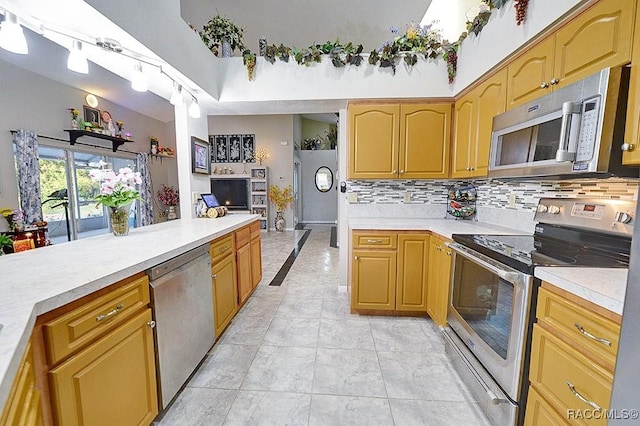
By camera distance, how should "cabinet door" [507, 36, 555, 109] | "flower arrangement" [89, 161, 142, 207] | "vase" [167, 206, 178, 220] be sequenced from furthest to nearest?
"vase" [167, 206, 178, 220], "flower arrangement" [89, 161, 142, 207], "cabinet door" [507, 36, 555, 109]

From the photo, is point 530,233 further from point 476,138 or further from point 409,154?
point 409,154

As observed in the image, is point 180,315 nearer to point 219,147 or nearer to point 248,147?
point 248,147

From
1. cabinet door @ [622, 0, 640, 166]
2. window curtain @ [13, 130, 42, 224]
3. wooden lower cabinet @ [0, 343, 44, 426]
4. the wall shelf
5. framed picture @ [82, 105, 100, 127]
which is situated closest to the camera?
wooden lower cabinet @ [0, 343, 44, 426]

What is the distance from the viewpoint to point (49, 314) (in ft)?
2.77

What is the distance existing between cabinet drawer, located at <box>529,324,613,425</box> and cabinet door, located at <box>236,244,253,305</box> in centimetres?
214

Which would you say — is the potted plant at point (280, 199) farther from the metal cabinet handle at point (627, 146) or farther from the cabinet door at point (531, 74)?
the metal cabinet handle at point (627, 146)

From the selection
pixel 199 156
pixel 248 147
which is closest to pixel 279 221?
pixel 248 147

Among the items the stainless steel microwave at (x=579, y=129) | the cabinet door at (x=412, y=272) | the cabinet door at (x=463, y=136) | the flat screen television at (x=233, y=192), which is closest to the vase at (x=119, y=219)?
the cabinet door at (x=412, y=272)

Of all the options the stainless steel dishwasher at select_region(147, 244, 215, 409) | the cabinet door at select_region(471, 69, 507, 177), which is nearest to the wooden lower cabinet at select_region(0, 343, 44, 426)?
the stainless steel dishwasher at select_region(147, 244, 215, 409)

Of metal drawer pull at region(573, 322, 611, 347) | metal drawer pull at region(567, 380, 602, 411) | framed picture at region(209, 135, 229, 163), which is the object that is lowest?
metal drawer pull at region(567, 380, 602, 411)

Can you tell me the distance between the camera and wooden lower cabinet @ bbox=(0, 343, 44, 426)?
55 centimetres

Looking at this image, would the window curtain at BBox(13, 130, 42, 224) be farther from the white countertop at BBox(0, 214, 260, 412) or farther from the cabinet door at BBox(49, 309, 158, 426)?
the cabinet door at BBox(49, 309, 158, 426)

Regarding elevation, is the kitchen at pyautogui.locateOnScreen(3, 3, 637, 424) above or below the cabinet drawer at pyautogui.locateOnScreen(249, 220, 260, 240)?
above

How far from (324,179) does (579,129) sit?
7.42 m
